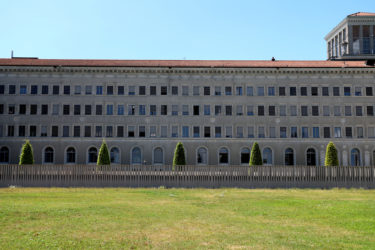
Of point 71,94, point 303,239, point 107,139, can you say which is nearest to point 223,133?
point 107,139

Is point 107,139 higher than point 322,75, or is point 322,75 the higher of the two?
point 322,75

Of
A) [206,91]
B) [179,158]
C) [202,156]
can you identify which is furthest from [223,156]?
[179,158]

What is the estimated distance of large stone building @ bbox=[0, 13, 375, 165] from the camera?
5644cm

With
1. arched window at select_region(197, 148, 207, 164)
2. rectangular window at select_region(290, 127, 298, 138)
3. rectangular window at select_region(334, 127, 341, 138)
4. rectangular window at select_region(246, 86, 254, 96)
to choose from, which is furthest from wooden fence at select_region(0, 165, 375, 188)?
rectangular window at select_region(246, 86, 254, 96)

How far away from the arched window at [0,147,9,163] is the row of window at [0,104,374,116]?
5108 millimetres

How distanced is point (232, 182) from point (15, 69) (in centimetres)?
3960

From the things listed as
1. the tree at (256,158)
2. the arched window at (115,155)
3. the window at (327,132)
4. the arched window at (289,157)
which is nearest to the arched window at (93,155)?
the arched window at (115,155)

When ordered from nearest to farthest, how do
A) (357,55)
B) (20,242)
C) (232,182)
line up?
(20,242)
(232,182)
(357,55)

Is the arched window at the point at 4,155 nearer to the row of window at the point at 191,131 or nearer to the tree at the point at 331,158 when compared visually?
the row of window at the point at 191,131

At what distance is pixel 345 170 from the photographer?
31.7 metres

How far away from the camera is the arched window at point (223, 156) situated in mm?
56469

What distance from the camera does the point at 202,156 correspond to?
56.5m

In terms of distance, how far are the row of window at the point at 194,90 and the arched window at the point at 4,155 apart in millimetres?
7883

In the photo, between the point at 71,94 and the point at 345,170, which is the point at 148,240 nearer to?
the point at 345,170
